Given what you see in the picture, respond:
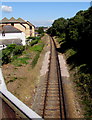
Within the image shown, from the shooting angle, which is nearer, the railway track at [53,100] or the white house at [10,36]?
the railway track at [53,100]

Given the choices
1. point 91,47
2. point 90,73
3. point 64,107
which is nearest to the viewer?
point 64,107

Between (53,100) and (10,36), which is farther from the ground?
(10,36)

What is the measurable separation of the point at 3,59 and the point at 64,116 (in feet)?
45.4

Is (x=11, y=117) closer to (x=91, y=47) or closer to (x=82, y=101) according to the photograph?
(x=82, y=101)

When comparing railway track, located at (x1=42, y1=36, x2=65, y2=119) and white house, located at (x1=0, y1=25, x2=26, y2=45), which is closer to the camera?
railway track, located at (x1=42, y1=36, x2=65, y2=119)

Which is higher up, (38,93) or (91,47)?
(91,47)

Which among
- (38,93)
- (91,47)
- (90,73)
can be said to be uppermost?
(91,47)

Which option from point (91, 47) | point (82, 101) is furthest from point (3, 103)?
point (91, 47)

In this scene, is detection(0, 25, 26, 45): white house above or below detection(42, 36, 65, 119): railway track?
above

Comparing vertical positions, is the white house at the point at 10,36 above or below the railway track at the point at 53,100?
above

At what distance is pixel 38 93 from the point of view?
469 inches

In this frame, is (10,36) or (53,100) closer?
(53,100)

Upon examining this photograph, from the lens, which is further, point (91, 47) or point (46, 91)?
point (91, 47)

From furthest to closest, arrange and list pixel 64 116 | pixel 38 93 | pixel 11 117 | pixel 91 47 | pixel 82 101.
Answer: pixel 91 47 → pixel 38 93 → pixel 82 101 → pixel 64 116 → pixel 11 117
